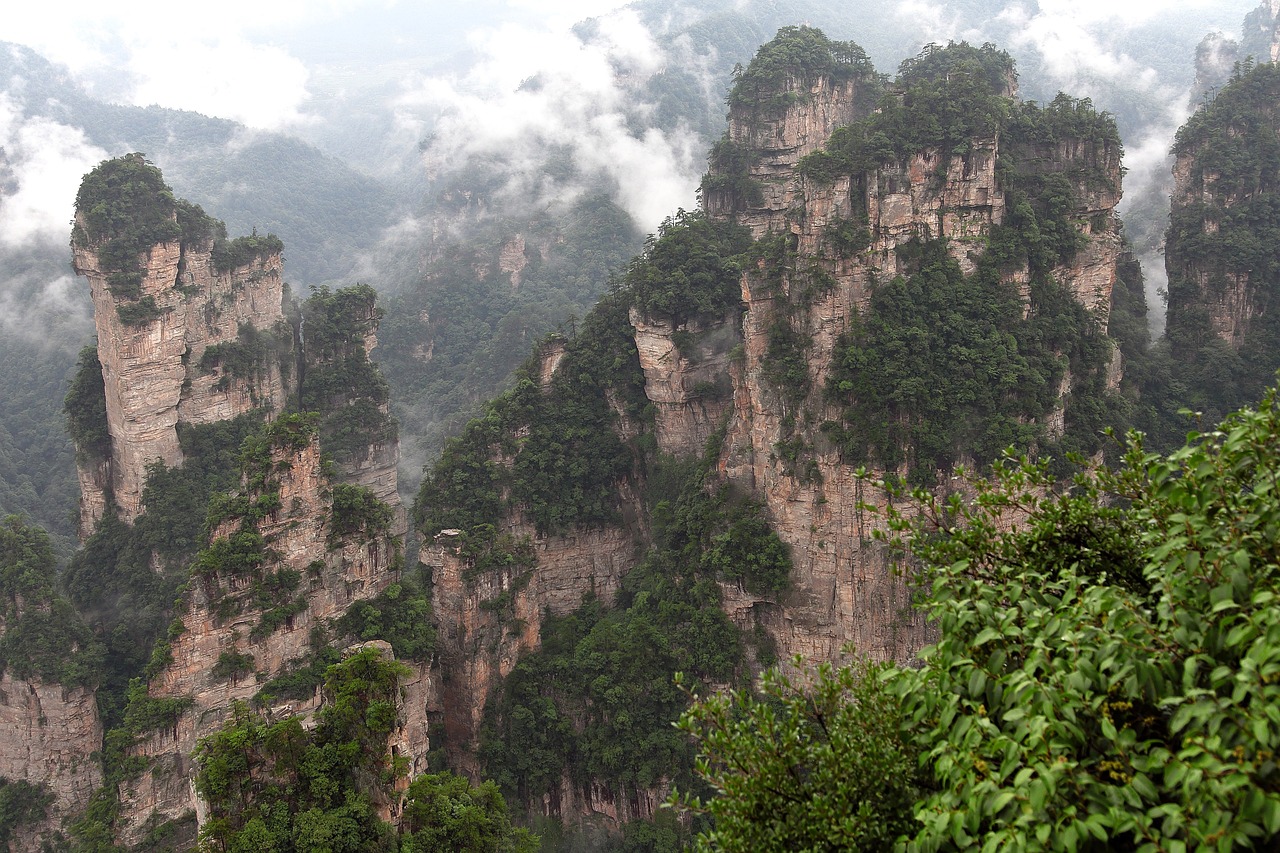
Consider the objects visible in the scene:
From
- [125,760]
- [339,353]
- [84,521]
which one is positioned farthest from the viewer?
[339,353]

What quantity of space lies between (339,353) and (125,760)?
70.7ft

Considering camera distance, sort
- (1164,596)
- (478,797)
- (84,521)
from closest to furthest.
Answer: (1164,596), (478,797), (84,521)

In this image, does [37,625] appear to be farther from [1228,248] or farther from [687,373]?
[1228,248]

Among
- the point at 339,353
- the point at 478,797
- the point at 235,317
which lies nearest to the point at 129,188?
the point at 235,317

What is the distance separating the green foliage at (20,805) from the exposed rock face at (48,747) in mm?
172

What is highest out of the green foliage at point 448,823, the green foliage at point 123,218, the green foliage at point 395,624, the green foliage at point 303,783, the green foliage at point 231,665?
the green foliage at point 123,218

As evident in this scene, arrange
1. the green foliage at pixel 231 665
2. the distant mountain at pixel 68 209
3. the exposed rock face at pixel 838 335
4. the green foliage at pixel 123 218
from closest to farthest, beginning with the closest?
the green foliage at pixel 231 665
the exposed rock face at pixel 838 335
the green foliage at pixel 123 218
the distant mountain at pixel 68 209

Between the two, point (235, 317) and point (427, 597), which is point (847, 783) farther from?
point (235, 317)

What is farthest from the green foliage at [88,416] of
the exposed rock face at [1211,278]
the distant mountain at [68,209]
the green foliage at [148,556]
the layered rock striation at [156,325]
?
the exposed rock face at [1211,278]

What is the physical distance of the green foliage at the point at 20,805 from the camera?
1187 inches

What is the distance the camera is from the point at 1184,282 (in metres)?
38.4

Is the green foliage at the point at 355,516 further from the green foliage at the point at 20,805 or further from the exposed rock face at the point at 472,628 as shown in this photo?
the green foliage at the point at 20,805

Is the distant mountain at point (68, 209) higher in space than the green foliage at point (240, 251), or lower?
higher

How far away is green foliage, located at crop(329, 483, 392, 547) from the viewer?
98.1 ft
